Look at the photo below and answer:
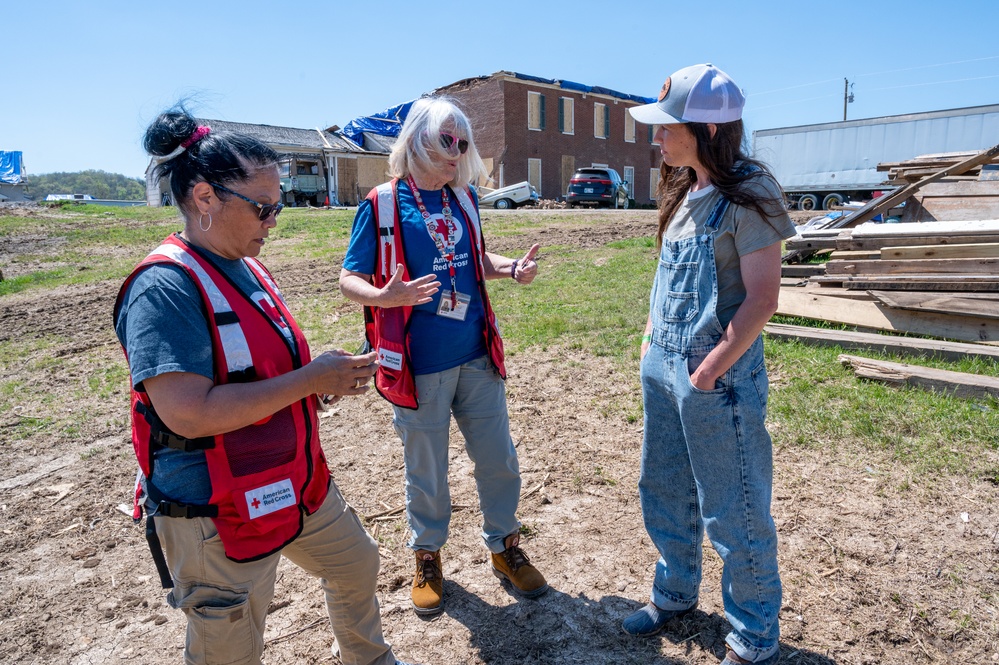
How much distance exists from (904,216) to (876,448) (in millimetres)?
7255

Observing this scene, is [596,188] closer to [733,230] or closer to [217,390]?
[733,230]

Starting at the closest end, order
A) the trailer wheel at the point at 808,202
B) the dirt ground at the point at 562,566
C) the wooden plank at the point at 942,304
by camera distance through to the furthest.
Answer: the dirt ground at the point at 562,566 < the wooden plank at the point at 942,304 < the trailer wheel at the point at 808,202

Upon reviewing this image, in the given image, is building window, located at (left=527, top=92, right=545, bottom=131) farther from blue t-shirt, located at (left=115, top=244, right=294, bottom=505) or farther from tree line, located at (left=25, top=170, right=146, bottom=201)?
tree line, located at (left=25, top=170, right=146, bottom=201)

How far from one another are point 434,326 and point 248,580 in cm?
130

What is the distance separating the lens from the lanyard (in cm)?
286

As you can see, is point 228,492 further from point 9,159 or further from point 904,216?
point 9,159

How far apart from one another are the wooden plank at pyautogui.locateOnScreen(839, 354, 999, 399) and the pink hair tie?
4.90 metres

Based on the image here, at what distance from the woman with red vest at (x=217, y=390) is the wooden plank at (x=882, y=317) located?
17.7 feet

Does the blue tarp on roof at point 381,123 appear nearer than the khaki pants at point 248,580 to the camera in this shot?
No

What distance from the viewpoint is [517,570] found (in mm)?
3088

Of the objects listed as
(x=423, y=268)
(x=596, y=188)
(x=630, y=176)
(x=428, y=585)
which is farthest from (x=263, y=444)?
(x=630, y=176)

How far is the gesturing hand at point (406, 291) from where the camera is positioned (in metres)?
2.53

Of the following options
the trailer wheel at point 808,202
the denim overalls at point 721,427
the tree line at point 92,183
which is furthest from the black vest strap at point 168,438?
the tree line at point 92,183

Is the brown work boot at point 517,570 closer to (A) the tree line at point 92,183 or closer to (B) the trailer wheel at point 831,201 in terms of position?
(B) the trailer wheel at point 831,201
